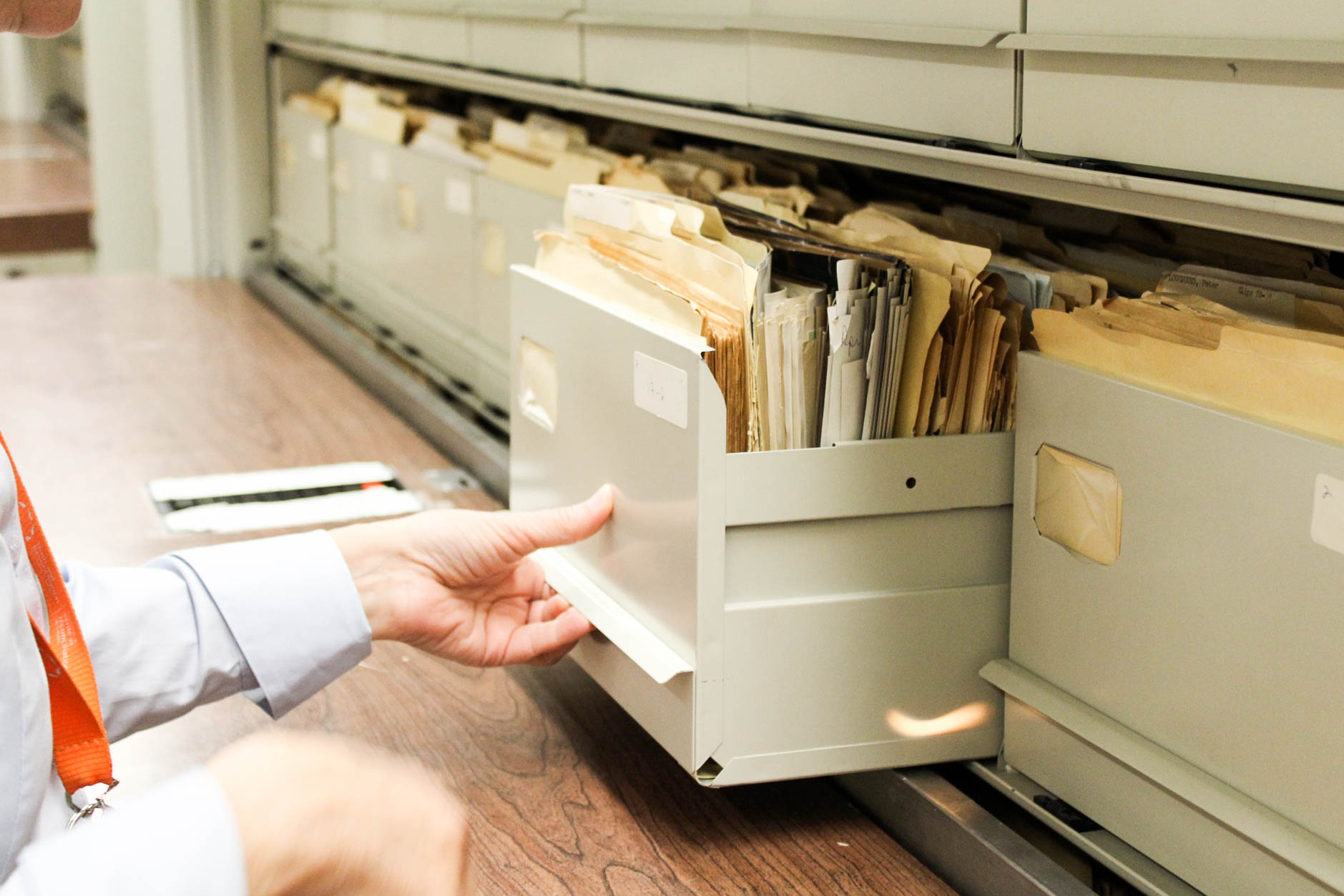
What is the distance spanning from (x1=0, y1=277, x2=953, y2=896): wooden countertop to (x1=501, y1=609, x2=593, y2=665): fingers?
0.17 ft

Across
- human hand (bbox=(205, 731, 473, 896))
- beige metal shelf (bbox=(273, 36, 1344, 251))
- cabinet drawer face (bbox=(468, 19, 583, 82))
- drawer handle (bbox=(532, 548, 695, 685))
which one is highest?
cabinet drawer face (bbox=(468, 19, 583, 82))

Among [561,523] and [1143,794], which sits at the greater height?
[561,523]

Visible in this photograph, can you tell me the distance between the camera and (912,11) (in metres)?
0.83

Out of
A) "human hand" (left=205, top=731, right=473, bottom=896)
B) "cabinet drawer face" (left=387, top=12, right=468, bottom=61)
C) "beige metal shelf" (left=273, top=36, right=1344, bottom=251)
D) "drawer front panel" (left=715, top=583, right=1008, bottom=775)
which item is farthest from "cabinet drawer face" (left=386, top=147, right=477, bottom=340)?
"human hand" (left=205, top=731, right=473, bottom=896)

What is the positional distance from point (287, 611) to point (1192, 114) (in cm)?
62

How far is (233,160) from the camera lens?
2.80 metres

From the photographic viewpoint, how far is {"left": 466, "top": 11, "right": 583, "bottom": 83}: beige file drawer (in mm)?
1366

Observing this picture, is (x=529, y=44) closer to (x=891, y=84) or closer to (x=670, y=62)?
(x=670, y=62)

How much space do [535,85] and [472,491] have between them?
0.47 m

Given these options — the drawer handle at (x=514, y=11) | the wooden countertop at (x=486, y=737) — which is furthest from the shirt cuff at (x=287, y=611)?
the drawer handle at (x=514, y=11)

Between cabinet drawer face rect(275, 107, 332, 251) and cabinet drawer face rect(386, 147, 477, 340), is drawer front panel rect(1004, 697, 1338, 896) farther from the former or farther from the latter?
cabinet drawer face rect(275, 107, 332, 251)

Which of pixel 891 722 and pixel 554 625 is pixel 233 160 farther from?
pixel 891 722

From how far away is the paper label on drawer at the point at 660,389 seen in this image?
0.74 metres

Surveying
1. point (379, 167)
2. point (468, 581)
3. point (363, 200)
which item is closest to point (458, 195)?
point (379, 167)
